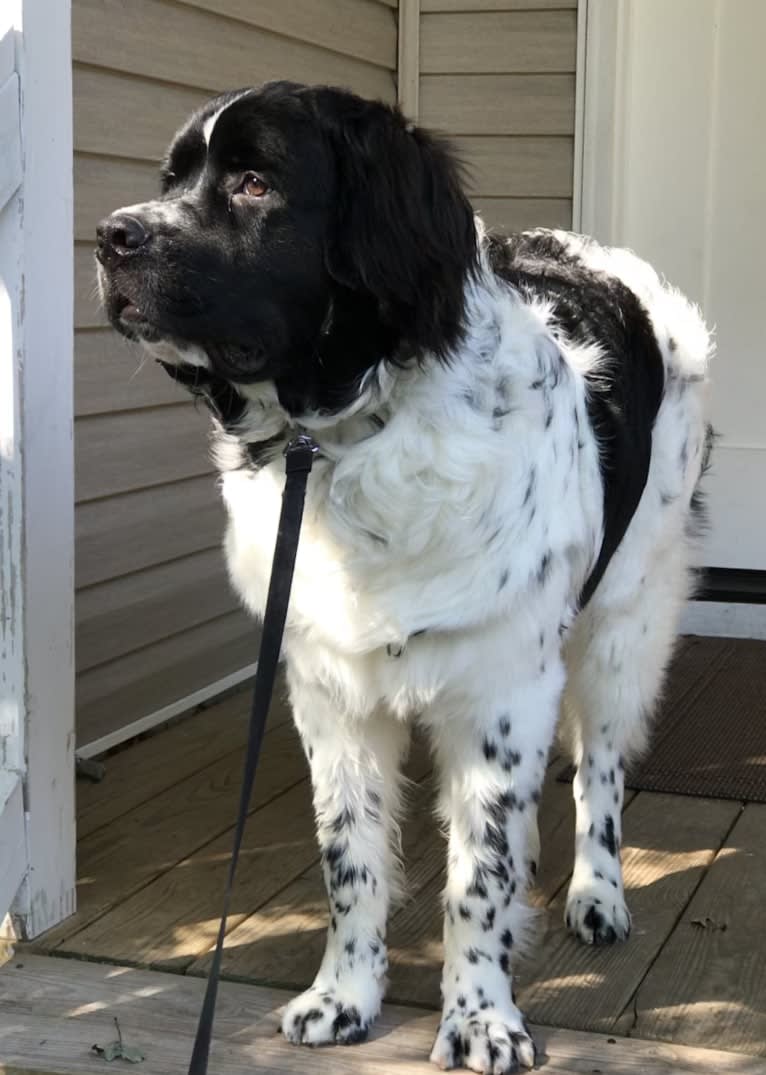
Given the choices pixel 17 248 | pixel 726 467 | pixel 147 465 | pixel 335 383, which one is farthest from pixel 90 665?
pixel 726 467

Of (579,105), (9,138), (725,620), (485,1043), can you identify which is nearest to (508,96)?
(579,105)

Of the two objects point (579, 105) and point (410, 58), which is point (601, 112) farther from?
point (410, 58)

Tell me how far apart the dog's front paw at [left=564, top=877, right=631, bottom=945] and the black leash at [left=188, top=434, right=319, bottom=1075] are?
3.02 ft

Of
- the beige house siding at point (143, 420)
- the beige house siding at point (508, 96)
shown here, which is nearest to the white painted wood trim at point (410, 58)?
the beige house siding at point (508, 96)

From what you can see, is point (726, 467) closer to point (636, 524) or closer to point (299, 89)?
point (636, 524)

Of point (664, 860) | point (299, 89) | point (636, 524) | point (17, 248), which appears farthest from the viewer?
point (664, 860)

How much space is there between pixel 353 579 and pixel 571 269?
3.17 ft

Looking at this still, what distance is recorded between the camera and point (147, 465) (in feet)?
12.3

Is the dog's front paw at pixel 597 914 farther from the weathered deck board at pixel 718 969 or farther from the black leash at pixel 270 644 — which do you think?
the black leash at pixel 270 644

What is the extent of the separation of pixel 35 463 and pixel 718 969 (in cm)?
147

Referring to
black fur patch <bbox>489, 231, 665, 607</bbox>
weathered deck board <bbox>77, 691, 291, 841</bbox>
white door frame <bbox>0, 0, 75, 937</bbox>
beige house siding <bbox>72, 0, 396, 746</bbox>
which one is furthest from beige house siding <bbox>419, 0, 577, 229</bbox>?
white door frame <bbox>0, 0, 75, 937</bbox>

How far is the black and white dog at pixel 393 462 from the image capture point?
2092mm

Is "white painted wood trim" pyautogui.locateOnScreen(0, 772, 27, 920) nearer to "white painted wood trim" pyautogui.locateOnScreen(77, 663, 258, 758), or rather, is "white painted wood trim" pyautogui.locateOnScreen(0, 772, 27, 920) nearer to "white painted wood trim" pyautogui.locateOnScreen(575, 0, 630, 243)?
"white painted wood trim" pyautogui.locateOnScreen(77, 663, 258, 758)

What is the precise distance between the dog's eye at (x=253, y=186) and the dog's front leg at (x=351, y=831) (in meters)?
0.81
